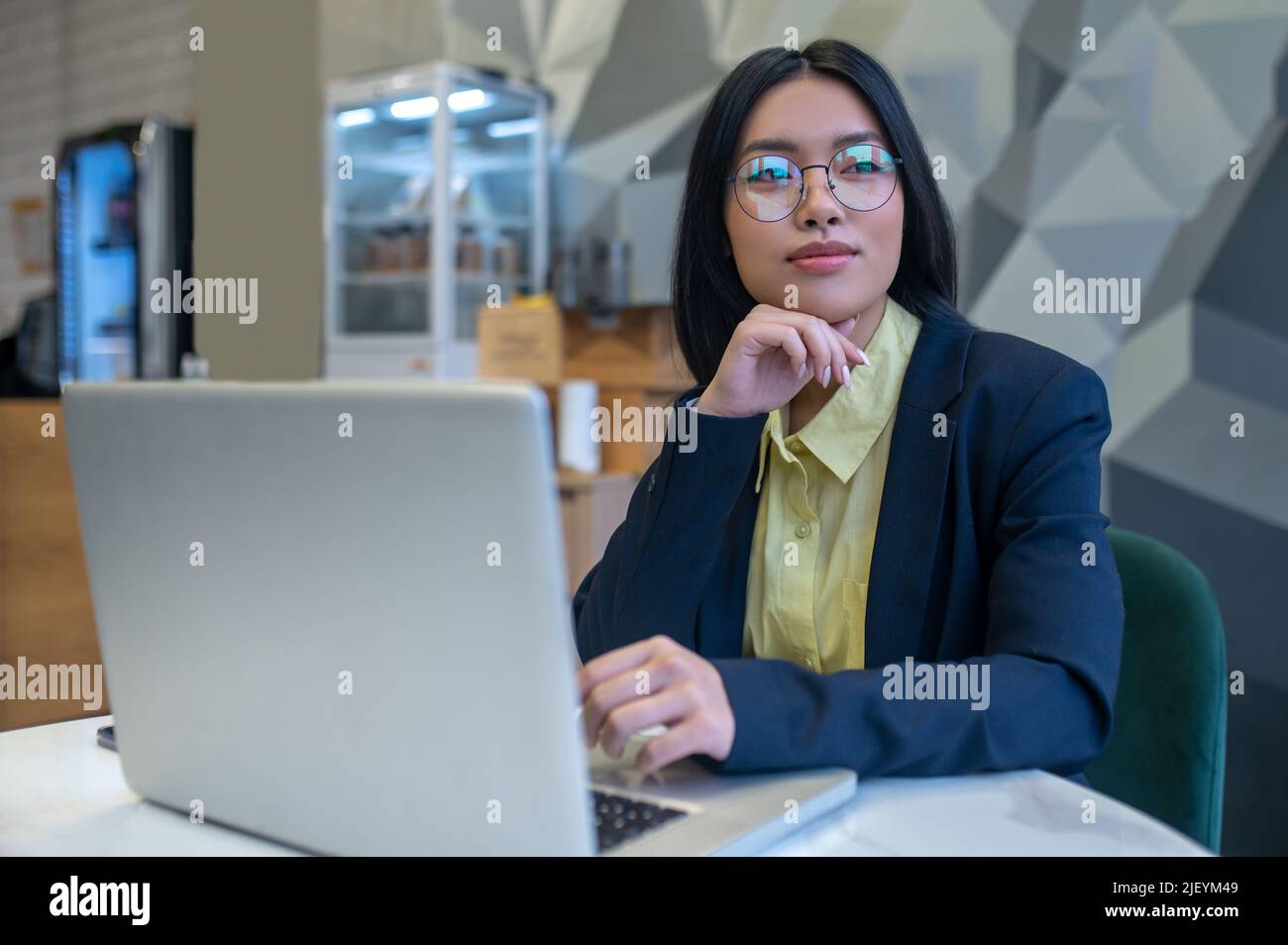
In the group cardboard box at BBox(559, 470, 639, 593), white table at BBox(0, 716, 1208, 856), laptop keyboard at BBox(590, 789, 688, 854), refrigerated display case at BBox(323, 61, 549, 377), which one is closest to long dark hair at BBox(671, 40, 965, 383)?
white table at BBox(0, 716, 1208, 856)

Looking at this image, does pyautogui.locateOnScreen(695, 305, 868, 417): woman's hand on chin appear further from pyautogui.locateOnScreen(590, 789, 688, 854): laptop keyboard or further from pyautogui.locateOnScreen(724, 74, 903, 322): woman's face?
pyautogui.locateOnScreen(590, 789, 688, 854): laptop keyboard

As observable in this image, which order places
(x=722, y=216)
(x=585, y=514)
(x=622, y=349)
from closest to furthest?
(x=722, y=216)
(x=585, y=514)
(x=622, y=349)

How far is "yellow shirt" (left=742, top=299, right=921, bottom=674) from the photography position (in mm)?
1169

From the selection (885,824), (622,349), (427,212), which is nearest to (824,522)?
(885,824)

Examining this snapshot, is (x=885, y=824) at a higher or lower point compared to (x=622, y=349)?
lower

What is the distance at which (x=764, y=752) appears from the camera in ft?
2.58

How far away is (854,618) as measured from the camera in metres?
1.16

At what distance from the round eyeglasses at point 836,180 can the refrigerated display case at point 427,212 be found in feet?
10.7

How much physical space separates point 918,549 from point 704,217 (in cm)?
50

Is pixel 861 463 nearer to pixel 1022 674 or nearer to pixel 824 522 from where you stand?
pixel 824 522

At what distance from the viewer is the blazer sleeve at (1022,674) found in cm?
81

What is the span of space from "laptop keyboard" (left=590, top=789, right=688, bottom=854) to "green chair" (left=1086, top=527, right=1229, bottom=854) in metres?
0.66

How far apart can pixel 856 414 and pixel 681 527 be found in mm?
222

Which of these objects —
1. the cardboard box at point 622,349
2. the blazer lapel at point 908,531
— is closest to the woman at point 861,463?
the blazer lapel at point 908,531
